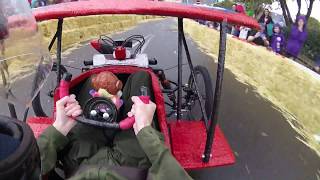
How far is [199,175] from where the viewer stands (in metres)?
4.86

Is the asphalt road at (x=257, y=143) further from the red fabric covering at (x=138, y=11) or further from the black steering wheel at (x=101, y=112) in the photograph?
the black steering wheel at (x=101, y=112)

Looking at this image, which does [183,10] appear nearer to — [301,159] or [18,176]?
[301,159]

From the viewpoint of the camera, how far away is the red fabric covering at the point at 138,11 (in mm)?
3729

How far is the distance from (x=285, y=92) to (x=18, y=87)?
23.5 feet

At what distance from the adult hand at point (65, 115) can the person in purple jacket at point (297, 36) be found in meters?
7.63

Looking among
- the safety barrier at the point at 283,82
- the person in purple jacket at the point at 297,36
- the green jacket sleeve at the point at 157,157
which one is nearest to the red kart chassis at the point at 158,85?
the green jacket sleeve at the point at 157,157

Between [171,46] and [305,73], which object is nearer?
[305,73]

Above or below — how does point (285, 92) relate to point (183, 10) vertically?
below

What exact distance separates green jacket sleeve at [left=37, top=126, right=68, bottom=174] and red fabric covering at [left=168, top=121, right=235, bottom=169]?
160 centimetres

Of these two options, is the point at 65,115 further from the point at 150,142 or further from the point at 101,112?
the point at 150,142

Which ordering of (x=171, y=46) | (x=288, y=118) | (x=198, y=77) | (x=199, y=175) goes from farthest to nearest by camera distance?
(x=171, y=46), (x=288, y=118), (x=198, y=77), (x=199, y=175)

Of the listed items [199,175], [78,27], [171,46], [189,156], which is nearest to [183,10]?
[189,156]

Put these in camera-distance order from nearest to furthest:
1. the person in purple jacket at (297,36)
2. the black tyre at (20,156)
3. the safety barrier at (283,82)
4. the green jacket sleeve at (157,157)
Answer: the black tyre at (20,156) < the green jacket sleeve at (157,157) < the safety barrier at (283,82) < the person in purple jacket at (297,36)

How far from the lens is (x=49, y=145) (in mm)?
2734
